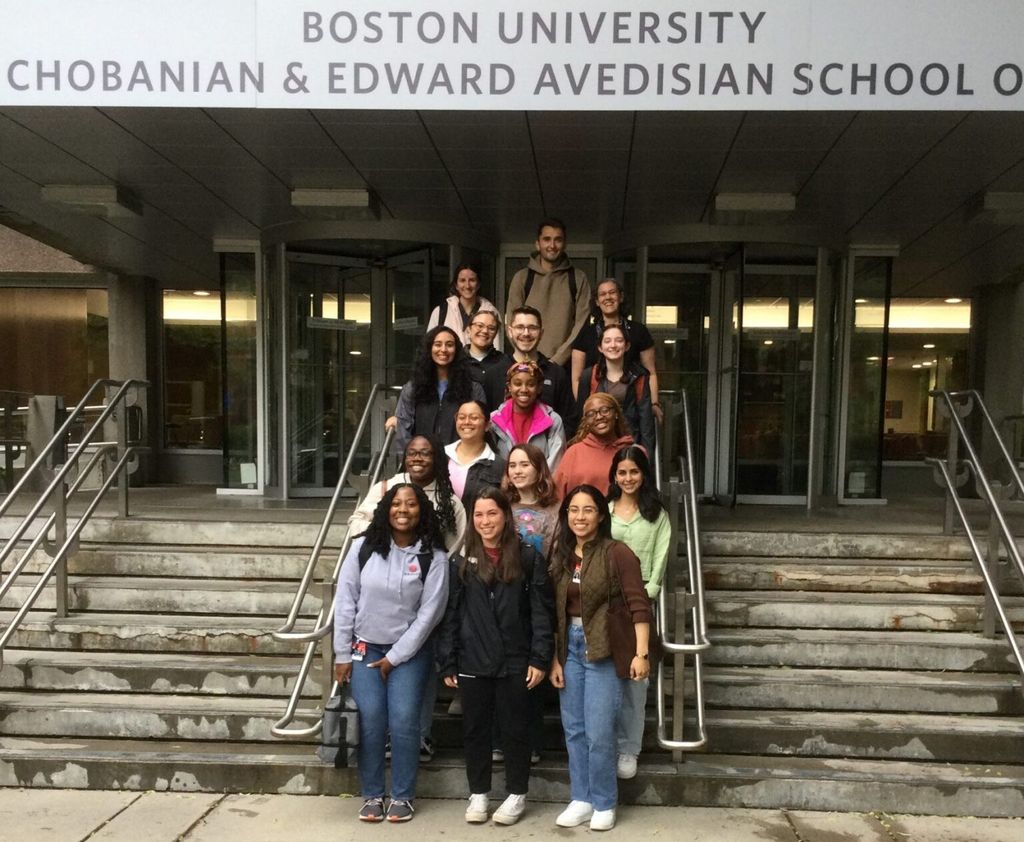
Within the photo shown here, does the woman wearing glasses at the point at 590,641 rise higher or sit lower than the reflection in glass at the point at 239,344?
lower

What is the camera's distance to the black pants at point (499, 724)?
425cm

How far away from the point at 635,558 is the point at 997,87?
364 centimetres

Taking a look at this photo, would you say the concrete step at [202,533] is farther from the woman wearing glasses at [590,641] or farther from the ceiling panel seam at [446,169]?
the ceiling panel seam at [446,169]

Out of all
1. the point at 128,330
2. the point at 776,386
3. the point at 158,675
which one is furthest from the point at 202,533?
the point at 128,330

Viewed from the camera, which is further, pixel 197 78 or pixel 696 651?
pixel 197 78

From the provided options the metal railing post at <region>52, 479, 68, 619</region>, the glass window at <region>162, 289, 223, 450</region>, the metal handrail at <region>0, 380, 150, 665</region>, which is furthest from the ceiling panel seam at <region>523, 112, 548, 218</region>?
the glass window at <region>162, 289, 223, 450</region>

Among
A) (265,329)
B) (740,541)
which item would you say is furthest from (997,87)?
(265,329)

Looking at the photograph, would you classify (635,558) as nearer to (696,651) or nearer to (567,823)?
(696,651)

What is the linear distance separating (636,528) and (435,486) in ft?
3.35

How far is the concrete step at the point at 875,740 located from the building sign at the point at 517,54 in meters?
3.54

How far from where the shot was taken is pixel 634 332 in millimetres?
5582

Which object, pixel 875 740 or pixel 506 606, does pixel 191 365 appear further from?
pixel 875 740

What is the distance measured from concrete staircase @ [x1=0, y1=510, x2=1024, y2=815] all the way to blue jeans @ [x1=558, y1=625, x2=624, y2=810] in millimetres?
342

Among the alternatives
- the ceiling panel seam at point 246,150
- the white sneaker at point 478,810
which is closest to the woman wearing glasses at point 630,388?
the white sneaker at point 478,810
